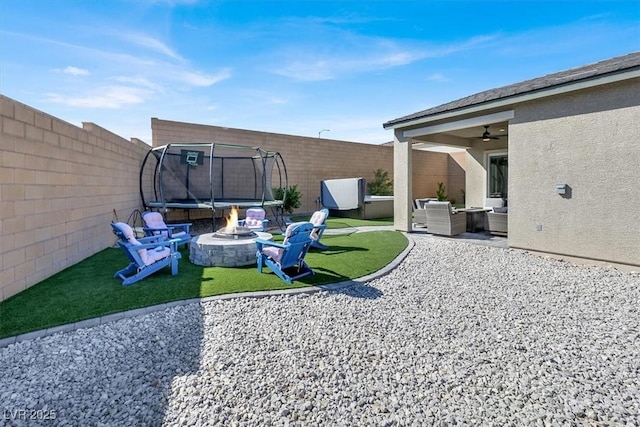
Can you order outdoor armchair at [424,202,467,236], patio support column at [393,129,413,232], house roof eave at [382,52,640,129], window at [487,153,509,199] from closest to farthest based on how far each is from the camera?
house roof eave at [382,52,640,129] < outdoor armchair at [424,202,467,236] < patio support column at [393,129,413,232] < window at [487,153,509,199]

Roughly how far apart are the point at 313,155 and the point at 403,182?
7.30 m

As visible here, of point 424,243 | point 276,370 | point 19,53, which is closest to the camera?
point 276,370

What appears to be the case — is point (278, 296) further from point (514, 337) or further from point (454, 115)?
point (454, 115)

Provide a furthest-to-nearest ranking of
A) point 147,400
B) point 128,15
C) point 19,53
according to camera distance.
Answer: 1. point 128,15
2. point 19,53
3. point 147,400

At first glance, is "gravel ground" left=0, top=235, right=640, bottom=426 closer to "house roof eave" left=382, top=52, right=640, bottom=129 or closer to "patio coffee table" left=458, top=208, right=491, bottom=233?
"house roof eave" left=382, top=52, right=640, bottom=129

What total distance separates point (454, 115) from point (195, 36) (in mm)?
7488

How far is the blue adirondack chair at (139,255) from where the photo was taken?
17.2ft

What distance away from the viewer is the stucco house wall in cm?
601

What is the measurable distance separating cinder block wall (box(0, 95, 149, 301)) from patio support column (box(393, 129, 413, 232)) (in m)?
8.09

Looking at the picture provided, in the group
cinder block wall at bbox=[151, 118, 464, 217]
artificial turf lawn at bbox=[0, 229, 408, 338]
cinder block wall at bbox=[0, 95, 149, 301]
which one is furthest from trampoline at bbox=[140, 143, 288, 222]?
artificial turf lawn at bbox=[0, 229, 408, 338]

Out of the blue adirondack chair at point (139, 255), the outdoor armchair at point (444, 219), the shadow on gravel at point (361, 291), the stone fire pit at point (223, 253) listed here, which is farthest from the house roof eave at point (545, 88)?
the blue adirondack chair at point (139, 255)

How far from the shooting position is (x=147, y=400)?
8.19ft

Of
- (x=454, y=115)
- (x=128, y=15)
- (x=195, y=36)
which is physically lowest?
(x=454, y=115)

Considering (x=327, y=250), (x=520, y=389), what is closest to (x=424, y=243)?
(x=327, y=250)
